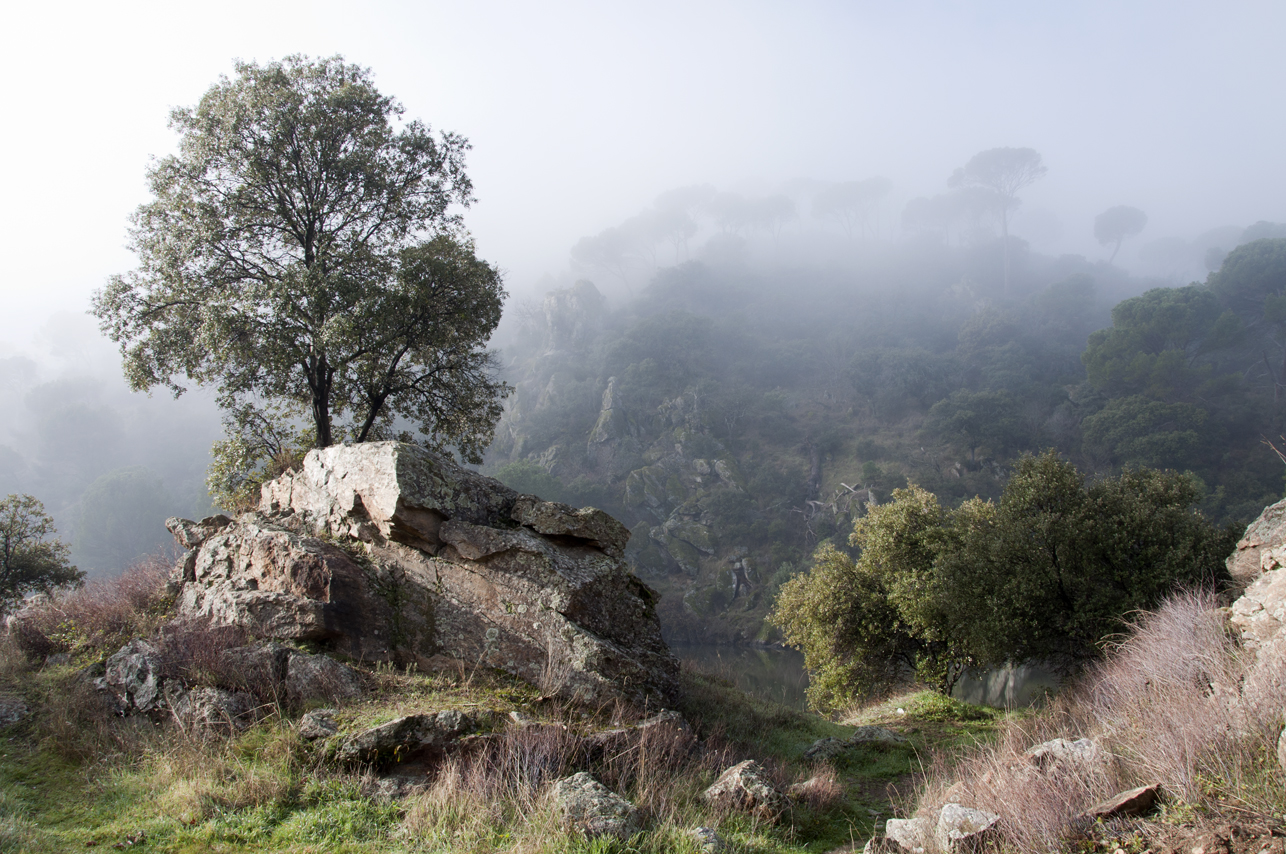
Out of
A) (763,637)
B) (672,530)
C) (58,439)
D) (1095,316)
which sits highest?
(58,439)

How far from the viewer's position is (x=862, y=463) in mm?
63781

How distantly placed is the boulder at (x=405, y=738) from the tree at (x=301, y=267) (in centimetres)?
882

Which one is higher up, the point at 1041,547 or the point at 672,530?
the point at 1041,547

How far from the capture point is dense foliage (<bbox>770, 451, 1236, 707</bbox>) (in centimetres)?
1377

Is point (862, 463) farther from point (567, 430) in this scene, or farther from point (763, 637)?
point (567, 430)

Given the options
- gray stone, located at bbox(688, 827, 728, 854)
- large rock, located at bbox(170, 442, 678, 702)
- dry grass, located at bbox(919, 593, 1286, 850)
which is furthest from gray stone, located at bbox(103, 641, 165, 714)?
dry grass, located at bbox(919, 593, 1286, 850)

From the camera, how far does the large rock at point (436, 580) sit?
8.67 metres

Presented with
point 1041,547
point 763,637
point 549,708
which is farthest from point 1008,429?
point 549,708

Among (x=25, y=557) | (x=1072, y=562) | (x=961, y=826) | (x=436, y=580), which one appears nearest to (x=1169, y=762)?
(x=961, y=826)

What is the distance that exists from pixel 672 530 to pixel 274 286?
49769mm

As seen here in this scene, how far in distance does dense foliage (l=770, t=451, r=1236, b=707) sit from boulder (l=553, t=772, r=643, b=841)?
1245cm

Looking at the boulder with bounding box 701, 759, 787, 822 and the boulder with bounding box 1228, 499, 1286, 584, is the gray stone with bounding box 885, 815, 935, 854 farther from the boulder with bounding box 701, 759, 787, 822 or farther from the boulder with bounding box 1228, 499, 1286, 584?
the boulder with bounding box 1228, 499, 1286, 584

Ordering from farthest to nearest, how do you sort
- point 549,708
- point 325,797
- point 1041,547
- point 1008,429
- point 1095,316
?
point 1095,316 < point 1008,429 < point 1041,547 < point 549,708 < point 325,797

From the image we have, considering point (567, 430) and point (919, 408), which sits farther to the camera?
point (567, 430)
